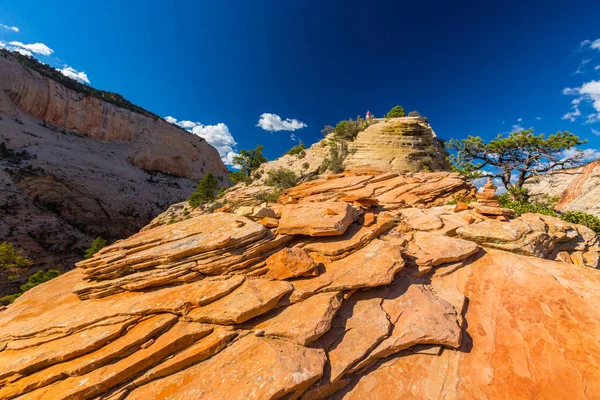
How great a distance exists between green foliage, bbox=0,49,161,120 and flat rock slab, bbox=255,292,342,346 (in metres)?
98.7

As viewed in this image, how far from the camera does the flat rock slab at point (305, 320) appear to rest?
5.27 metres

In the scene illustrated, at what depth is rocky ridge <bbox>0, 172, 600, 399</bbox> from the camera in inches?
186

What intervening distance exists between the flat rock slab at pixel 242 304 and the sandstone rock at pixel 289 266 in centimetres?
42

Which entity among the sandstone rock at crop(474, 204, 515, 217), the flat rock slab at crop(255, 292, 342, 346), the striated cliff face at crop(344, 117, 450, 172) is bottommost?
the flat rock slab at crop(255, 292, 342, 346)

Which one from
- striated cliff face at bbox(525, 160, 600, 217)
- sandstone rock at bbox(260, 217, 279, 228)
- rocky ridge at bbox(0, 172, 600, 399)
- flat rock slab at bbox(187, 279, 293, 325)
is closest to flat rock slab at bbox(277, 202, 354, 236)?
rocky ridge at bbox(0, 172, 600, 399)

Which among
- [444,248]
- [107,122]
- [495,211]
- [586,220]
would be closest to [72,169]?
[107,122]

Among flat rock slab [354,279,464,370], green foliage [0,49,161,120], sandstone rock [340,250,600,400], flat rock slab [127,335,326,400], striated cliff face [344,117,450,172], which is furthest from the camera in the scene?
green foliage [0,49,161,120]

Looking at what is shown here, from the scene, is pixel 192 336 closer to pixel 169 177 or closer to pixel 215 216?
pixel 215 216

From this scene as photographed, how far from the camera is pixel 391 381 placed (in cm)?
507

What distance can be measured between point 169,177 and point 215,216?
76.8 meters

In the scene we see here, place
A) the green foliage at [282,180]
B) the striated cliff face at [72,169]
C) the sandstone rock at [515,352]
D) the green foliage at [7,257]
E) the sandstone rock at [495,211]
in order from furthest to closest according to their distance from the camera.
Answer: the striated cliff face at [72,169], the green foliage at [7,257], the green foliage at [282,180], the sandstone rock at [495,211], the sandstone rock at [515,352]

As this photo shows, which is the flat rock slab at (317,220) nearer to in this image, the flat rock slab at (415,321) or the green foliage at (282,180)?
the flat rock slab at (415,321)

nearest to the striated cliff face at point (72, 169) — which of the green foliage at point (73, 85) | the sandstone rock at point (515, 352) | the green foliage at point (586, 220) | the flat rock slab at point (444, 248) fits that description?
the green foliage at point (73, 85)

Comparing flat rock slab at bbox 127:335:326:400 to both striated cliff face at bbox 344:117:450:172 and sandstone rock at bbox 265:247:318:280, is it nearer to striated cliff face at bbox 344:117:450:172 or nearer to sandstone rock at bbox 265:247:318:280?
sandstone rock at bbox 265:247:318:280
